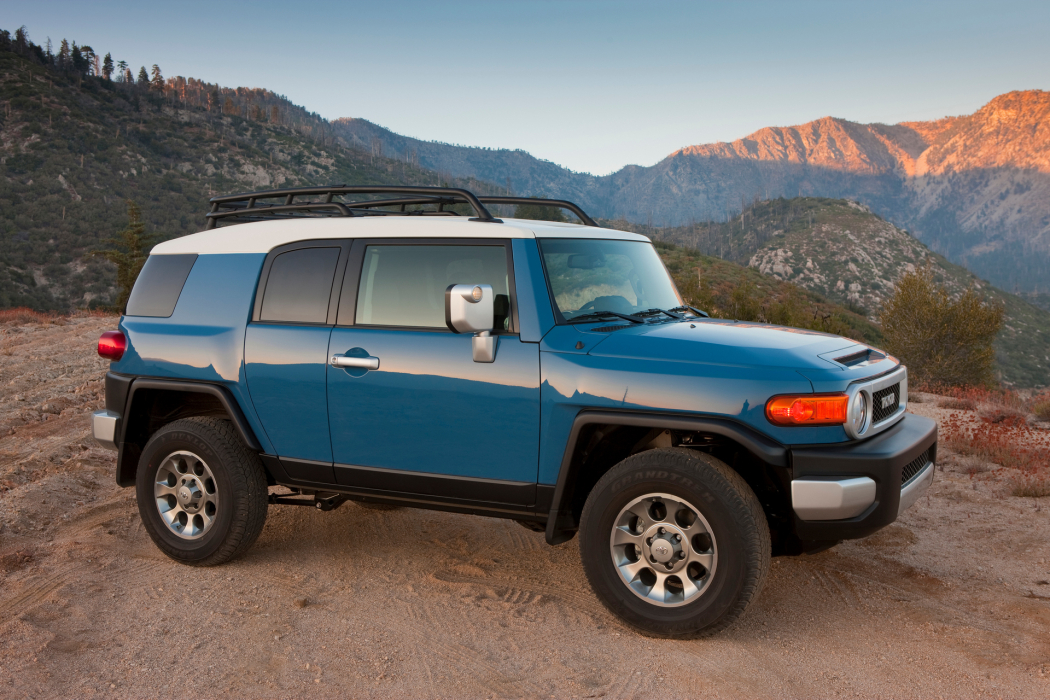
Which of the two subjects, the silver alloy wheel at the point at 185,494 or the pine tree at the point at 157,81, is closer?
the silver alloy wheel at the point at 185,494

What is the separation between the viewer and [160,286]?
203 inches

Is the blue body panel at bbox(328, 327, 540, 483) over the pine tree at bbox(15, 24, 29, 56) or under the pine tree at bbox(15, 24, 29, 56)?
under

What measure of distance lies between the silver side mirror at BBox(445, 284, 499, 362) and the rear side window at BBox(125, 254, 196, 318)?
2.34 meters

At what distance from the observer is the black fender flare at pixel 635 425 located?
11.5 feet

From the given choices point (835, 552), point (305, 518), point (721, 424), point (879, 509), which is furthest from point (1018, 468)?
point (305, 518)

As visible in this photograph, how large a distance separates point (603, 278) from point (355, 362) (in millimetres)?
1542

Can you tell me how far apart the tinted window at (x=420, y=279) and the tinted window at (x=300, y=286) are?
0.27 metres

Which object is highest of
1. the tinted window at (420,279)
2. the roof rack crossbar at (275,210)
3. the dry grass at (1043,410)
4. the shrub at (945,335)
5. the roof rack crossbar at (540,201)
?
the roof rack crossbar at (540,201)

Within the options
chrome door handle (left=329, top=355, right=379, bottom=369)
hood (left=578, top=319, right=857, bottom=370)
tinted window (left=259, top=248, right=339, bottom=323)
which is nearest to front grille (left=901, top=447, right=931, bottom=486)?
hood (left=578, top=319, right=857, bottom=370)

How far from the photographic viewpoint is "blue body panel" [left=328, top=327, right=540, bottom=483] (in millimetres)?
3945

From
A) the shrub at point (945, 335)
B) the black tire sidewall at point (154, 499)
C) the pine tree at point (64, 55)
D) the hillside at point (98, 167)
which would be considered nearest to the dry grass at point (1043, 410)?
the black tire sidewall at point (154, 499)

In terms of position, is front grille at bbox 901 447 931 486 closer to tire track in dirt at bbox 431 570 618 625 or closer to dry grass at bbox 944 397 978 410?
tire track in dirt at bbox 431 570 618 625

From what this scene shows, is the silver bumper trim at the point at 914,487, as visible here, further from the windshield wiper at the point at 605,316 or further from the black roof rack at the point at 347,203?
the black roof rack at the point at 347,203

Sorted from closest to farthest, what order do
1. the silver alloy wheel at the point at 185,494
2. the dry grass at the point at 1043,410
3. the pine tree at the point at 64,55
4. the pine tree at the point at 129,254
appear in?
the silver alloy wheel at the point at 185,494 → the dry grass at the point at 1043,410 → the pine tree at the point at 129,254 → the pine tree at the point at 64,55
